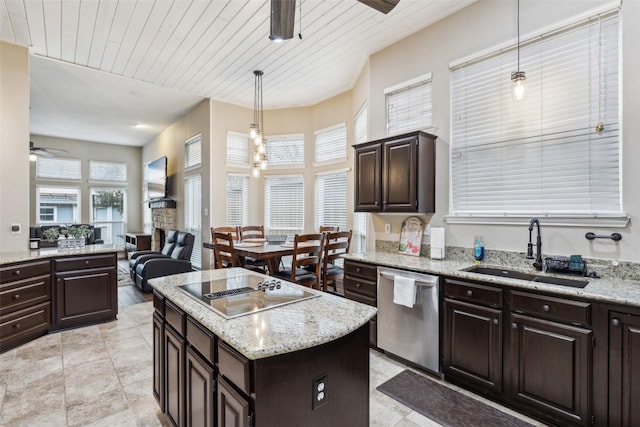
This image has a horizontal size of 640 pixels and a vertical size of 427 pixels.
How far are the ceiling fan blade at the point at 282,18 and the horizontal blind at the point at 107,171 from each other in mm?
9356

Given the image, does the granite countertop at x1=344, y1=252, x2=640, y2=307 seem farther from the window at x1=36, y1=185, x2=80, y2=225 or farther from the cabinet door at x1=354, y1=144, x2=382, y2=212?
the window at x1=36, y1=185, x2=80, y2=225

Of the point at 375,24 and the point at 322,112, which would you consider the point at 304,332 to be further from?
the point at 322,112

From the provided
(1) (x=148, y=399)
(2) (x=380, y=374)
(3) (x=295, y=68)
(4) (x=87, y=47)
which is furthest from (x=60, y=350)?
(3) (x=295, y=68)

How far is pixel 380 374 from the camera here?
2.73 meters

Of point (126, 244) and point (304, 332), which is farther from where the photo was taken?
point (126, 244)

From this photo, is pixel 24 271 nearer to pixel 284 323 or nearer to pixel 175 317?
pixel 175 317

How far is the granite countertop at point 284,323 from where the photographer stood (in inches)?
45.1

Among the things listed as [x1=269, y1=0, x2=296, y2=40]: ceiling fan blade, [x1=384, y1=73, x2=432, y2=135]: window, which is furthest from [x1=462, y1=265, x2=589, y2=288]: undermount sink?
[x1=269, y1=0, x2=296, y2=40]: ceiling fan blade

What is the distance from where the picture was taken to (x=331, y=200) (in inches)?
218

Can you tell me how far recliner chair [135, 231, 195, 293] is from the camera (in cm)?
502

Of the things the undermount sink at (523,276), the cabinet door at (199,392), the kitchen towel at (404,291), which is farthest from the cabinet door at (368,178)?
the cabinet door at (199,392)

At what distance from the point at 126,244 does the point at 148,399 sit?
794 centimetres

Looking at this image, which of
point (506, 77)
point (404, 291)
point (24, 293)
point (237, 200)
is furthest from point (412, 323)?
point (237, 200)

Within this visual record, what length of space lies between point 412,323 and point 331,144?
11.9 feet
